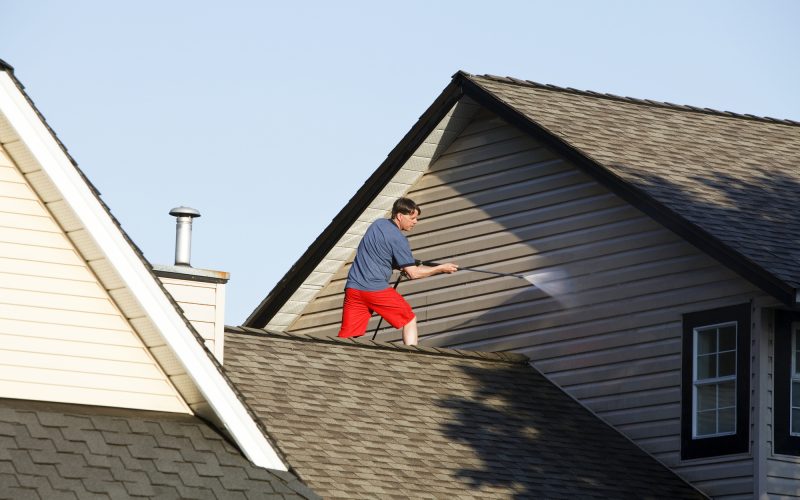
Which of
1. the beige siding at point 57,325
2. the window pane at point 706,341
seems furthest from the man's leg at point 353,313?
the beige siding at point 57,325

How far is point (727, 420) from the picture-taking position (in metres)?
15.8

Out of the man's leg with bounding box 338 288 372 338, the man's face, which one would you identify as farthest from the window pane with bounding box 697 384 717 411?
the man's leg with bounding box 338 288 372 338

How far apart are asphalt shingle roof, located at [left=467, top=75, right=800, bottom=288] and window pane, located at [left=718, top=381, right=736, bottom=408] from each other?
1.37 meters

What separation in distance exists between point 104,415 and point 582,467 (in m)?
5.36

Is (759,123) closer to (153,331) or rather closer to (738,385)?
(738,385)

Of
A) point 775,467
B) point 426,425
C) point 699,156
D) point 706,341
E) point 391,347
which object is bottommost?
point 775,467

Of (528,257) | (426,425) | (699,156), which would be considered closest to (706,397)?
(426,425)

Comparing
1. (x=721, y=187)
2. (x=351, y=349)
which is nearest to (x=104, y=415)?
(x=351, y=349)

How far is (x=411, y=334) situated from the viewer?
17.5 m

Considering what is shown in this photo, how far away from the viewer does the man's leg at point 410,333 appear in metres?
17.5

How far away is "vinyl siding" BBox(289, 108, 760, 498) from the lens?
16.3 m

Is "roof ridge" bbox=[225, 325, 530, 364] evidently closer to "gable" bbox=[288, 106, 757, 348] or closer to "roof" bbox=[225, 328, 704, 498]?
"roof" bbox=[225, 328, 704, 498]

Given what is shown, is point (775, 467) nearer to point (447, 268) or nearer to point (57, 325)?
point (447, 268)

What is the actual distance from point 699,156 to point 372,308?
4.48m
